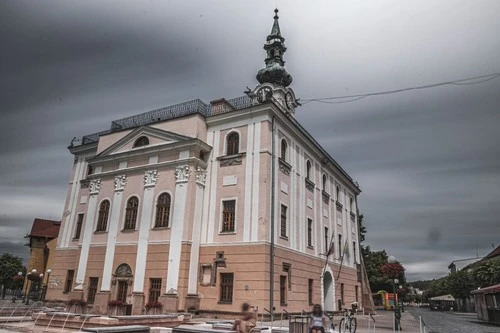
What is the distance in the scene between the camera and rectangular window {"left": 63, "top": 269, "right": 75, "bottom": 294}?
2673 centimetres

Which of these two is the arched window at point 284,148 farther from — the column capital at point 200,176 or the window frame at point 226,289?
the window frame at point 226,289

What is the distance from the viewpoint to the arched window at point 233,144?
24.0 metres

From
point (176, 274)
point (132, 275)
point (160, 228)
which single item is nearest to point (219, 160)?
point (160, 228)

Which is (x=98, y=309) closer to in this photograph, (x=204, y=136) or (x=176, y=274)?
(x=176, y=274)

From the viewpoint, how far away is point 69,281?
27375mm

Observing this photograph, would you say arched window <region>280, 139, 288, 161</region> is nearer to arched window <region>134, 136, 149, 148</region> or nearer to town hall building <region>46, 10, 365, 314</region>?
town hall building <region>46, 10, 365, 314</region>

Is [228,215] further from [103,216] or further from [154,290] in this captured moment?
[103,216]

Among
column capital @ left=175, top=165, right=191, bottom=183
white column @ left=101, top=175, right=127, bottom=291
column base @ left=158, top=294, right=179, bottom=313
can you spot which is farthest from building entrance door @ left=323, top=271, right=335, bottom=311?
white column @ left=101, top=175, right=127, bottom=291

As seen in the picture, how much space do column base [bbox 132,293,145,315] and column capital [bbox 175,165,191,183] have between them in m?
7.00

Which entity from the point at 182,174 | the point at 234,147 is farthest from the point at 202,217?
the point at 234,147

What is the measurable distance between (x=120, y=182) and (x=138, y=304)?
8310 millimetres

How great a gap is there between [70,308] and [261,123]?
1447cm

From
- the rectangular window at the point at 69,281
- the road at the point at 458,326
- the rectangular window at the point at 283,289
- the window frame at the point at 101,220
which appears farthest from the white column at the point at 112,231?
the road at the point at 458,326

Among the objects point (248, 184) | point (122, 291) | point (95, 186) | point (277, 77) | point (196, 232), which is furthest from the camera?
point (277, 77)
